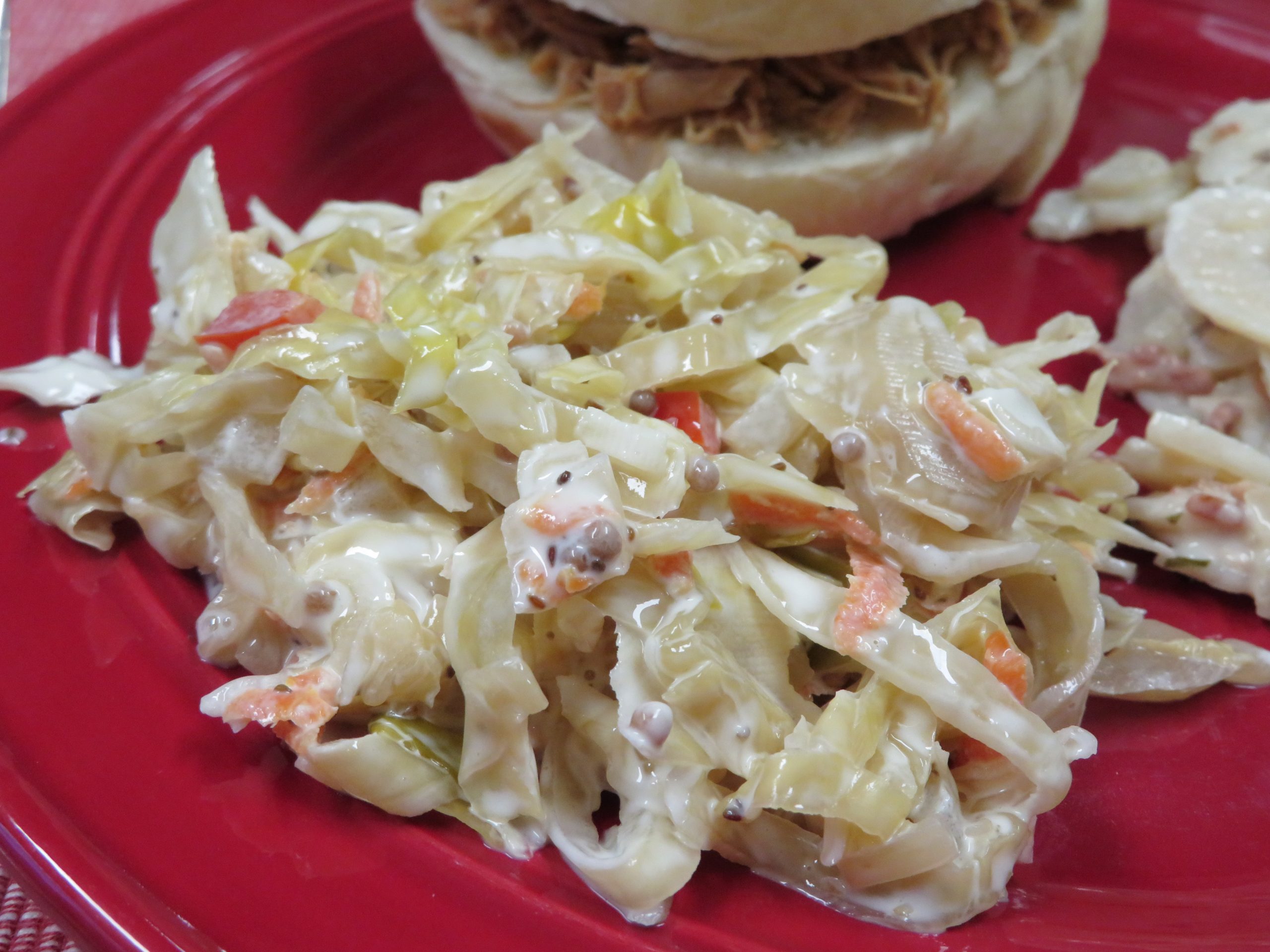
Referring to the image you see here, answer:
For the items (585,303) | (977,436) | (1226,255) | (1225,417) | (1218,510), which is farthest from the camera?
(1226,255)

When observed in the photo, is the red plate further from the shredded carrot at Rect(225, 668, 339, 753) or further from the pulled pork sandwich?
the pulled pork sandwich

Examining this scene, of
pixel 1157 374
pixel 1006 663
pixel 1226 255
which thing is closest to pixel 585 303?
pixel 1006 663

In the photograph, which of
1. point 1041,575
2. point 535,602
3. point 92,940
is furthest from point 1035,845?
point 92,940

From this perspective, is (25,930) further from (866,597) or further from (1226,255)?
(1226,255)

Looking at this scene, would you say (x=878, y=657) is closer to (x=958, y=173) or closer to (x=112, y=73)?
(x=958, y=173)

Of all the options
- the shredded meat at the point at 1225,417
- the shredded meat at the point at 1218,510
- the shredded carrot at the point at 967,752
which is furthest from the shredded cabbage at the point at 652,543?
the shredded meat at the point at 1225,417

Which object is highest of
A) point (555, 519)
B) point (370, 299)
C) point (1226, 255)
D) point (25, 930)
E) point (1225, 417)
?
point (370, 299)

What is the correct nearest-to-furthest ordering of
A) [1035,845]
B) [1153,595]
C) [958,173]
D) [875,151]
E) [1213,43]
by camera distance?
[1035,845], [1153,595], [875,151], [958,173], [1213,43]

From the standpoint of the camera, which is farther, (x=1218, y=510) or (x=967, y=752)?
(x=1218, y=510)
